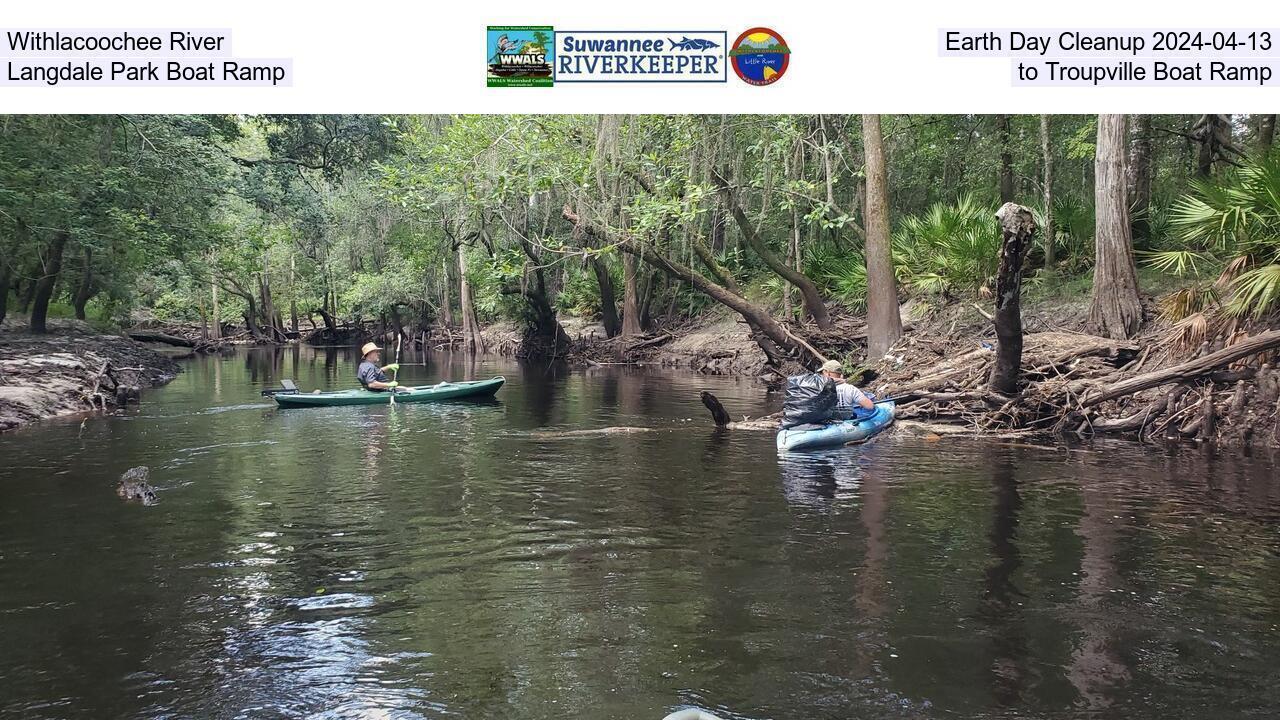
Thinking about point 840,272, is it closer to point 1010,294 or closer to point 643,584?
point 1010,294

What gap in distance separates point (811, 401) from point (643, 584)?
6713 millimetres

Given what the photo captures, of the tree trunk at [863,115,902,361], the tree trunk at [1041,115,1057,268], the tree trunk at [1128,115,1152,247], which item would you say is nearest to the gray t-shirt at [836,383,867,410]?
the tree trunk at [863,115,902,361]

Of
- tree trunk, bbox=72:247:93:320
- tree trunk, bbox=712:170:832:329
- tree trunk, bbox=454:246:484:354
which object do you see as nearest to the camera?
tree trunk, bbox=712:170:832:329

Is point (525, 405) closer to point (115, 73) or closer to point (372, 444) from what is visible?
point (372, 444)

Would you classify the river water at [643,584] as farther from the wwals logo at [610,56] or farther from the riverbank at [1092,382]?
the wwals logo at [610,56]

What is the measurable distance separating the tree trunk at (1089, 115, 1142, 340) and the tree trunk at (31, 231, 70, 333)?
2213 cm

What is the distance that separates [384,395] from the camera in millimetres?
19406

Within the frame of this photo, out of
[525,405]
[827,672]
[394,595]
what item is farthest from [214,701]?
[525,405]

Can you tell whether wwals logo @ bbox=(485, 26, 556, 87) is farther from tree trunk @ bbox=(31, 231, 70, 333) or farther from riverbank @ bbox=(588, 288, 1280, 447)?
tree trunk @ bbox=(31, 231, 70, 333)

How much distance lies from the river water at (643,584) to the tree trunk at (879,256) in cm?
574

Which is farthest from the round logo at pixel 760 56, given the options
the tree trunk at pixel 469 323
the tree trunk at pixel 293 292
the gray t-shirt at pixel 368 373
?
the tree trunk at pixel 293 292

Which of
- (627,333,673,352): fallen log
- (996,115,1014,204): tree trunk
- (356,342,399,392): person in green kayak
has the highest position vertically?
(996,115,1014,204): tree trunk

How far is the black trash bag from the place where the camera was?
1358 cm

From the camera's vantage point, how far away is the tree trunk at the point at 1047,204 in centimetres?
1858
